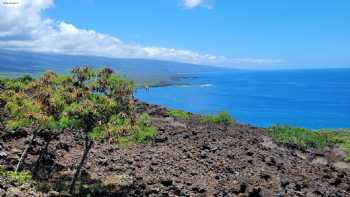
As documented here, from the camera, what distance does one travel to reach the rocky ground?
26406 mm

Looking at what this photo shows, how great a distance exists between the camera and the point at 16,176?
24062 mm

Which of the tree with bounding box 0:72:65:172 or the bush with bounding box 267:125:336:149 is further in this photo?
the bush with bounding box 267:125:336:149

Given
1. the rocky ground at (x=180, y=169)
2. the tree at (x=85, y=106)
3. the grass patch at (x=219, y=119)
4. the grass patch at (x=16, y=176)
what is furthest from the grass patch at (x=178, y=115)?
the grass patch at (x=16, y=176)

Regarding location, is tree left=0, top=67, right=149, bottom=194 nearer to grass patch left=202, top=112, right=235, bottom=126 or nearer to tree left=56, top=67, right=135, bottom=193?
tree left=56, top=67, right=135, bottom=193

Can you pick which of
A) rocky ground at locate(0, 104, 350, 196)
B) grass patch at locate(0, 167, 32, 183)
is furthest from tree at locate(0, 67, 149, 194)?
rocky ground at locate(0, 104, 350, 196)

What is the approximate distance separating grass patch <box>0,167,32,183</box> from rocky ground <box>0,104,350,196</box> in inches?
20.8

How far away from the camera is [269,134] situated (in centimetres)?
5059

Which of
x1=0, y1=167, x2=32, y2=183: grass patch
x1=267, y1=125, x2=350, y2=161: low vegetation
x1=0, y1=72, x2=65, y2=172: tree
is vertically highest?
x1=0, y1=72, x2=65, y2=172: tree

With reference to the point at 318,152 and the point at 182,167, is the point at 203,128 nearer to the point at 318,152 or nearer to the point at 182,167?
the point at 318,152

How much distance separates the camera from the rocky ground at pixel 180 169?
26.4 m

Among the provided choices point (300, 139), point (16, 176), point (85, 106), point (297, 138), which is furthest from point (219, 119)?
point (85, 106)

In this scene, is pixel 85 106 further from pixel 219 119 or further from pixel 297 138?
pixel 219 119

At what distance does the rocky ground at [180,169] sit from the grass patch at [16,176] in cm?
53

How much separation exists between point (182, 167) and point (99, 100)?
10.4m
